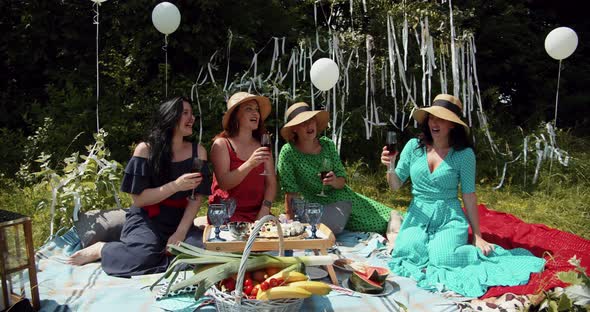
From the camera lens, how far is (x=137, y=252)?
327cm

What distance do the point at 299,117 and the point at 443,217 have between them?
4.44 ft

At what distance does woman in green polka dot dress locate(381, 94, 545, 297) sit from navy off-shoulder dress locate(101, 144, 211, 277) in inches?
57.7

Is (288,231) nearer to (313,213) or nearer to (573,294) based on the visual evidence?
(313,213)

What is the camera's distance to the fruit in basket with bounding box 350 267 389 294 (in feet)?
9.72

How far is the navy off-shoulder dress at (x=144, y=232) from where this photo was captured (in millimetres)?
3266

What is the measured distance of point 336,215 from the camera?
4059 mm

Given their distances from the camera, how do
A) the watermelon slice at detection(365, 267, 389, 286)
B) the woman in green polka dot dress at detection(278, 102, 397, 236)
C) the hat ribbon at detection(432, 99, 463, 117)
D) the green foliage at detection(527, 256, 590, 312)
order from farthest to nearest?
the woman in green polka dot dress at detection(278, 102, 397, 236) → the hat ribbon at detection(432, 99, 463, 117) → the watermelon slice at detection(365, 267, 389, 286) → the green foliage at detection(527, 256, 590, 312)

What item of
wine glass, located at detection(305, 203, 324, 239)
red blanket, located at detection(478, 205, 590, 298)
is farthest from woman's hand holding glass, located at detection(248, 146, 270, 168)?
red blanket, located at detection(478, 205, 590, 298)

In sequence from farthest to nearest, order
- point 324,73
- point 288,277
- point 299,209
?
point 324,73 < point 299,209 < point 288,277

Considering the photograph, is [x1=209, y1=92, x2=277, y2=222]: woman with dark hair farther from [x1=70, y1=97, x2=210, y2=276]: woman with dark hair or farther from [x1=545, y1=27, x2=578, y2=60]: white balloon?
[x1=545, y1=27, x2=578, y2=60]: white balloon

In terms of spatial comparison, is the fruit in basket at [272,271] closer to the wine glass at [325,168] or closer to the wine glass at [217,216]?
the wine glass at [217,216]

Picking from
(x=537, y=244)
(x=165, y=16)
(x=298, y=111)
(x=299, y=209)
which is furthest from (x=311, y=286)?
(x=165, y=16)

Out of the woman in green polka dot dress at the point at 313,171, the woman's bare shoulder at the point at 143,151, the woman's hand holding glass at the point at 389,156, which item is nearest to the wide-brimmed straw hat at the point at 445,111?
the woman's hand holding glass at the point at 389,156

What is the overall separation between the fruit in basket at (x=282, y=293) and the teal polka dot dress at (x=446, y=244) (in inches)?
47.8
